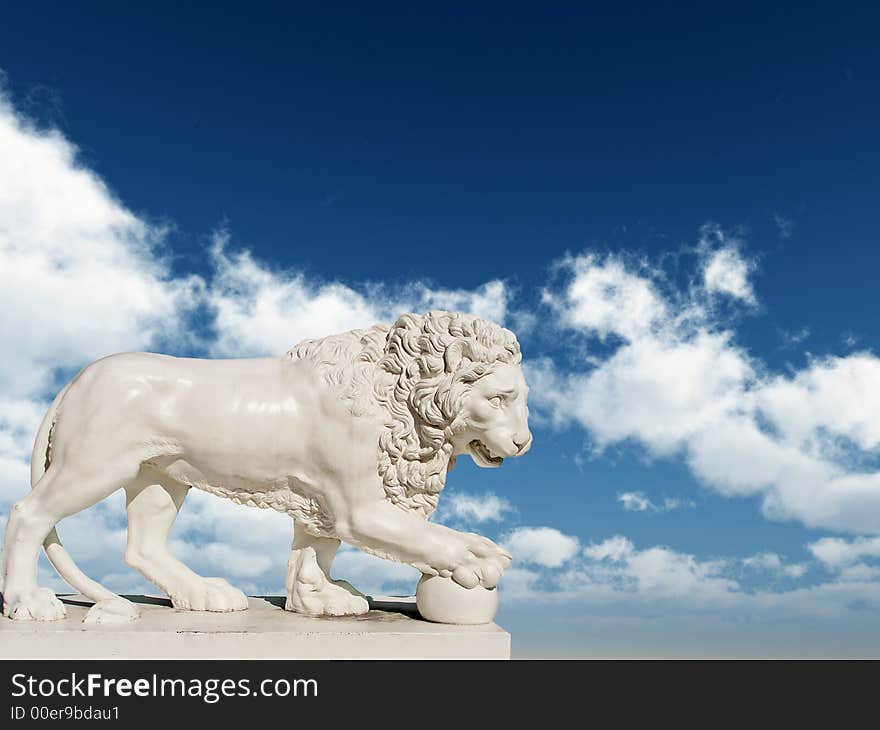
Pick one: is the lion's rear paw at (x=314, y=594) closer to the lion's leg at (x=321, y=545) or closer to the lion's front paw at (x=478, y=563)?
the lion's leg at (x=321, y=545)

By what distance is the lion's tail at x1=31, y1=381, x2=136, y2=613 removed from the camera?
4500 millimetres

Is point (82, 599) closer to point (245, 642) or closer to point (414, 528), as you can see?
point (245, 642)

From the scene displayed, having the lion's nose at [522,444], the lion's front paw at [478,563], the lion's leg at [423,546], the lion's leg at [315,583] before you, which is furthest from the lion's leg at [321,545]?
the lion's nose at [522,444]

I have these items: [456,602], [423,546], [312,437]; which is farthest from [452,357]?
[456,602]

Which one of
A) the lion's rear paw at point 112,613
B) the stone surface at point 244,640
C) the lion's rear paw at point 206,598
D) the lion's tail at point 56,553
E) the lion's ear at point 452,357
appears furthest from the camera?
the lion's rear paw at point 206,598

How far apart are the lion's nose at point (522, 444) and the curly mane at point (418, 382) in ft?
1.04

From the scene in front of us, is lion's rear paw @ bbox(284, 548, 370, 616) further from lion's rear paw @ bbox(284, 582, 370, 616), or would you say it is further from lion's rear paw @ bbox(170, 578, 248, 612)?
lion's rear paw @ bbox(170, 578, 248, 612)

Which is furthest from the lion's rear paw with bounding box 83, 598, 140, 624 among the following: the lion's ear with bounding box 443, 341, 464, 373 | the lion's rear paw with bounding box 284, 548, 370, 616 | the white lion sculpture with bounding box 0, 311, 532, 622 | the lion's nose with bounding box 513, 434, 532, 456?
the lion's nose with bounding box 513, 434, 532, 456

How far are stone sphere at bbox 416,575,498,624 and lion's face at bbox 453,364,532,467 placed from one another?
70 centimetres

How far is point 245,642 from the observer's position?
13.0ft

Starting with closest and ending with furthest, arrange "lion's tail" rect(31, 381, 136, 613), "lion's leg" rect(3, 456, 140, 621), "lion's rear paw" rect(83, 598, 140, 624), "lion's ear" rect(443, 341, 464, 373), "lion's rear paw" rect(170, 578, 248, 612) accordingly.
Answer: "lion's rear paw" rect(83, 598, 140, 624)
"lion's leg" rect(3, 456, 140, 621)
"lion's ear" rect(443, 341, 464, 373)
"lion's tail" rect(31, 381, 136, 613)
"lion's rear paw" rect(170, 578, 248, 612)

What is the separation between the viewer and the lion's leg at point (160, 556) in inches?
183
